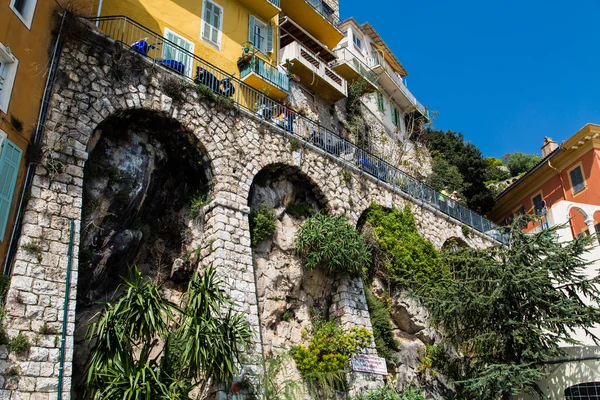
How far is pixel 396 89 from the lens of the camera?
29.8 m

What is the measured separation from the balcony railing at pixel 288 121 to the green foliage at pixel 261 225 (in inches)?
108

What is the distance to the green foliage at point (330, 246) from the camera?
552 inches

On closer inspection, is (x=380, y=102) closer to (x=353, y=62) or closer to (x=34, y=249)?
(x=353, y=62)

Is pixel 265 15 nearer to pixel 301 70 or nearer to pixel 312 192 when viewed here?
pixel 301 70

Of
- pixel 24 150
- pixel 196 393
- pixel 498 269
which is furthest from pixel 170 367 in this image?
pixel 498 269

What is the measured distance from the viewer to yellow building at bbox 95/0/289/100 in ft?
50.0

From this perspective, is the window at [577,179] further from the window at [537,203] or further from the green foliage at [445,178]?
the green foliage at [445,178]

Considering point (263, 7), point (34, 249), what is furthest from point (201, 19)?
point (34, 249)

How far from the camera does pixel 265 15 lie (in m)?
20.1

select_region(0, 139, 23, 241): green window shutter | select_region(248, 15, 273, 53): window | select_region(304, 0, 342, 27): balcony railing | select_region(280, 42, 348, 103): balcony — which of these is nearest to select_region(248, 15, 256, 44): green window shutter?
select_region(248, 15, 273, 53): window

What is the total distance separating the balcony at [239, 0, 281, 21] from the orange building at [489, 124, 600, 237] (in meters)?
13.1

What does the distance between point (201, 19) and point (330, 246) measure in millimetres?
8718

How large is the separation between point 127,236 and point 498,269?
9.60 m

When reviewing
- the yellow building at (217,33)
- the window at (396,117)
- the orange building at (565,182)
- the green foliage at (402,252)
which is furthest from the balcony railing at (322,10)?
the orange building at (565,182)
